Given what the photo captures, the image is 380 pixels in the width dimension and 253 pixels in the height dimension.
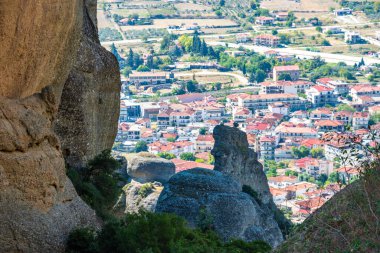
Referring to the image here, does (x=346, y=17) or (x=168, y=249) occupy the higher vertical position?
(x=168, y=249)

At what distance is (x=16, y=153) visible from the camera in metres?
14.8

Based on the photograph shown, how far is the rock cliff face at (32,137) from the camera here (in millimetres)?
14539

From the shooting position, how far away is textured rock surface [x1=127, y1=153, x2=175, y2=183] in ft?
103

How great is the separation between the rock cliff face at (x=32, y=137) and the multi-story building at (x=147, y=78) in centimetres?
7504

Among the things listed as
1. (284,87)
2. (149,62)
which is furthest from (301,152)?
(149,62)

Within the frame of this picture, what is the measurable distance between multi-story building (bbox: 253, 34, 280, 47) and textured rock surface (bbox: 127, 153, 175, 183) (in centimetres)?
7720

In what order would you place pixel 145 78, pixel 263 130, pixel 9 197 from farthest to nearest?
pixel 145 78 → pixel 263 130 → pixel 9 197

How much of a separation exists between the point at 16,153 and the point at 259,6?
11435 cm

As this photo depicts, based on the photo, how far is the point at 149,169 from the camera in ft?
104

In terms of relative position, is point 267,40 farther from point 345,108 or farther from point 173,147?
point 173,147

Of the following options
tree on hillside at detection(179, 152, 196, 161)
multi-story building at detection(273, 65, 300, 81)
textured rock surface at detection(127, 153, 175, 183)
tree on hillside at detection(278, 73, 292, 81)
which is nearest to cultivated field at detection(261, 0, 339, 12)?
multi-story building at detection(273, 65, 300, 81)

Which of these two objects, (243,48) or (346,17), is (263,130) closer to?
(243,48)

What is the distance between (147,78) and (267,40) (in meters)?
21.3

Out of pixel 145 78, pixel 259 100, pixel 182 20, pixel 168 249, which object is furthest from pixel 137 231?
pixel 182 20
